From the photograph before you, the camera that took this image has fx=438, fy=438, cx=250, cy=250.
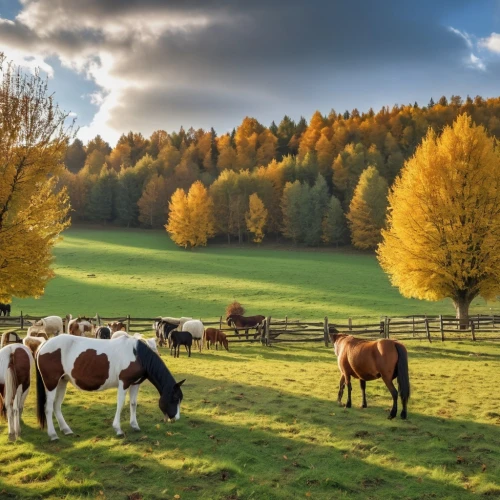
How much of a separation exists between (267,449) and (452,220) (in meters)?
17.6

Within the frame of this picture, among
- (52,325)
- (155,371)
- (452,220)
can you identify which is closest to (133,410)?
(155,371)

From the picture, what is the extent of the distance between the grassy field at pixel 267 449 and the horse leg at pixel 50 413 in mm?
154

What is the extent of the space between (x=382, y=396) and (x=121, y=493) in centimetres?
784

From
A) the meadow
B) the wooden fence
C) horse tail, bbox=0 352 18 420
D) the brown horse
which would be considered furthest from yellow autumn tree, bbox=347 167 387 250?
horse tail, bbox=0 352 18 420

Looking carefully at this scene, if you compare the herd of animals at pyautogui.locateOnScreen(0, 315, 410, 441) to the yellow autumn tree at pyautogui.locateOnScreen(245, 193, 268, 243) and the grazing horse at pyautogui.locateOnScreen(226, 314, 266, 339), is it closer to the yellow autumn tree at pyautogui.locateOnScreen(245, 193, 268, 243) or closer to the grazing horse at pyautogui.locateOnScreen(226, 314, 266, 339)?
the grazing horse at pyautogui.locateOnScreen(226, 314, 266, 339)

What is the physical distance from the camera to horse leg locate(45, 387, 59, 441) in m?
8.15

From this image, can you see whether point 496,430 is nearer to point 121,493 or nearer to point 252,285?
point 121,493

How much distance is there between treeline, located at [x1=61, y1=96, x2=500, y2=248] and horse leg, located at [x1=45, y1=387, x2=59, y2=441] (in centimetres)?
4487

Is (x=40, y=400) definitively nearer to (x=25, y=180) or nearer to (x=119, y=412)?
(x=119, y=412)

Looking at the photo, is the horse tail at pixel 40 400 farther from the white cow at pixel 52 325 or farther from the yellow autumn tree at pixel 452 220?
the yellow autumn tree at pixel 452 220

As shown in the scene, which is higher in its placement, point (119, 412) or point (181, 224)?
point (181, 224)

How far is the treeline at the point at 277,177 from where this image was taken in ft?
211

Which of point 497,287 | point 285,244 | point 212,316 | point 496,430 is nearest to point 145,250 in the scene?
point 285,244

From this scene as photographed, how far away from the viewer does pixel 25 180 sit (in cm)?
1151
